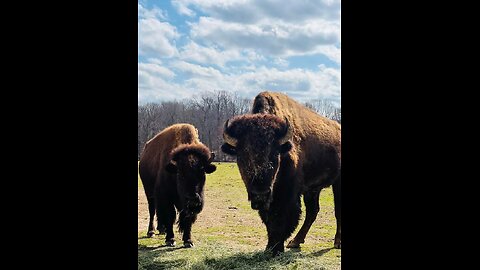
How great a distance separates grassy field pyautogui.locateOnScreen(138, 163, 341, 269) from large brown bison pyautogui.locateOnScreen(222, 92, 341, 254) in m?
0.46

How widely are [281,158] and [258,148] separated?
2.13ft

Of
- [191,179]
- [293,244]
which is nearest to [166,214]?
[191,179]

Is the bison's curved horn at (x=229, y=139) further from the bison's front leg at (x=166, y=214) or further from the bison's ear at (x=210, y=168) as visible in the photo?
the bison's front leg at (x=166, y=214)

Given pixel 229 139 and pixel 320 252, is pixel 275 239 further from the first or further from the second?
pixel 229 139

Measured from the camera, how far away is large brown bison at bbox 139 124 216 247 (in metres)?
6.55

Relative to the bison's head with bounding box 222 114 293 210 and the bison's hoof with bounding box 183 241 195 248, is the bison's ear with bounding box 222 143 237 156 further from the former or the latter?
the bison's hoof with bounding box 183 241 195 248

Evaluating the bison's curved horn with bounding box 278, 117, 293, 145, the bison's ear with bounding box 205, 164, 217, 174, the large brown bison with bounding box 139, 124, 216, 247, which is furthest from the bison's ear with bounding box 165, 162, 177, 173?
the bison's curved horn with bounding box 278, 117, 293, 145

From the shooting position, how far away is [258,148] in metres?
5.36
